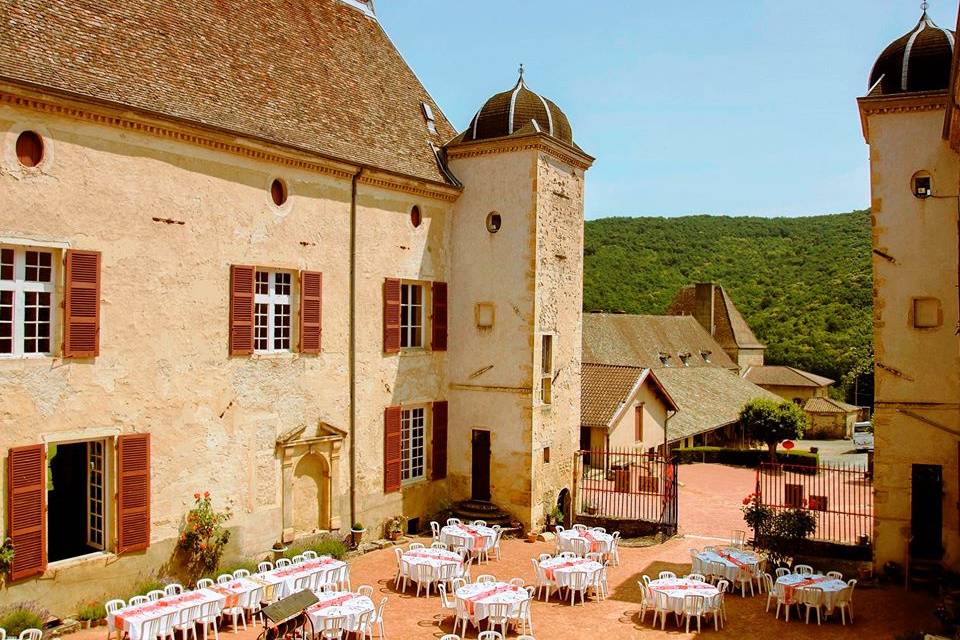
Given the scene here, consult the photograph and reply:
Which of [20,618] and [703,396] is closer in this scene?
[20,618]

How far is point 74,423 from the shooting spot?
489 inches

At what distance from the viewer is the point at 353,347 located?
687 inches

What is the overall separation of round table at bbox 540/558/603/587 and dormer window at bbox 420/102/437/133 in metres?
11.9

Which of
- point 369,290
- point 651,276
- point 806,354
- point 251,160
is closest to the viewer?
point 251,160

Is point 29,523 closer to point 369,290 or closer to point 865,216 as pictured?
point 369,290

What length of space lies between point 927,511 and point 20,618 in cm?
1616

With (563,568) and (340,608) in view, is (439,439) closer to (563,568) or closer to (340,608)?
(563,568)

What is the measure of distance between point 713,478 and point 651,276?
57270mm

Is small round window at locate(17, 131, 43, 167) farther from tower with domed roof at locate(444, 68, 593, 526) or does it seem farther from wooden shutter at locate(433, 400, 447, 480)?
wooden shutter at locate(433, 400, 447, 480)

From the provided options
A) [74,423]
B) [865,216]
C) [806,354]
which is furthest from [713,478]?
[865,216]

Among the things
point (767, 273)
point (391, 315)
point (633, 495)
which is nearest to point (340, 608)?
point (391, 315)

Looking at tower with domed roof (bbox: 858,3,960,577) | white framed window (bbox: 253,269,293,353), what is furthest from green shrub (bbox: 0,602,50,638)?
tower with domed roof (bbox: 858,3,960,577)

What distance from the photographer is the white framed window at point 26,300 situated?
11.8m

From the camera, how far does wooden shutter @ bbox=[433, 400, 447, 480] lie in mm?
19703
